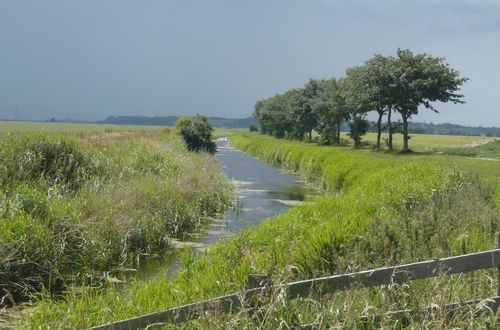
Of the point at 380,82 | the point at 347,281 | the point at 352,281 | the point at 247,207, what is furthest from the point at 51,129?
the point at 352,281

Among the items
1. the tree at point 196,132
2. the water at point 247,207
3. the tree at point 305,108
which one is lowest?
the water at point 247,207

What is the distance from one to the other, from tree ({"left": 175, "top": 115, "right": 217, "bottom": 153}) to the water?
10553 millimetres

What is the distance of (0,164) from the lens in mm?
14078

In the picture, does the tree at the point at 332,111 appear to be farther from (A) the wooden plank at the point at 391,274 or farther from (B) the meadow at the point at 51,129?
(A) the wooden plank at the point at 391,274

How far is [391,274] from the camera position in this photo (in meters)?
5.07

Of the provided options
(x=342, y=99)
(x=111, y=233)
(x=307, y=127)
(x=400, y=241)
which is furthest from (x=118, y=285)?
(x=307, y=127)

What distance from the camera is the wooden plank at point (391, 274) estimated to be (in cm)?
504

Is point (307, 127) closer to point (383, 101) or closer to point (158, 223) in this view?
point (383, 101)

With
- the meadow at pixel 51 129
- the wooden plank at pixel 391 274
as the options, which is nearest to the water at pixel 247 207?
the wooden plank at pixel 391 274

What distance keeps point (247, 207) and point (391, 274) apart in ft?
51.1

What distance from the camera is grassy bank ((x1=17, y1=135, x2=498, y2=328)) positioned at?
18.5ft

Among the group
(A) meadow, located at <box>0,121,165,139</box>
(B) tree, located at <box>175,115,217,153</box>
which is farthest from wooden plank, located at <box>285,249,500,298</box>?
(B) tree, located at <box>175,115,217,153</box>

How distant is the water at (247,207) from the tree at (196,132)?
34.6ft

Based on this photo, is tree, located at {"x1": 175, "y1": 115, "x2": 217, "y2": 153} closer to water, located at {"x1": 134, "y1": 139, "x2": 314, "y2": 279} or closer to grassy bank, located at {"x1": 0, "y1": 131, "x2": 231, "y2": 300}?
water, located at {"x1": 134, "y1": 139, "x2": 314, "y2": 279}
